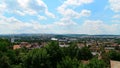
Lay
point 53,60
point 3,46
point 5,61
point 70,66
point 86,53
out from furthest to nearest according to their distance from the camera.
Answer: point 86,53, point 3,46, point 53,60, point 5,61, point 70,66

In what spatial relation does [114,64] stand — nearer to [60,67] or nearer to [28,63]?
[60,67]

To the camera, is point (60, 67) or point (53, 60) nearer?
point (60, 67)

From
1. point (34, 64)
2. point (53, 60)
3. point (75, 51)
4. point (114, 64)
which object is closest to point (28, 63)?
point (34, 64)

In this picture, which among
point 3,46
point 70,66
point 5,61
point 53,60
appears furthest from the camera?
point 3,46

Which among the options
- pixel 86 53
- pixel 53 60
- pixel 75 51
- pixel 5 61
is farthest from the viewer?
pixel 86 53

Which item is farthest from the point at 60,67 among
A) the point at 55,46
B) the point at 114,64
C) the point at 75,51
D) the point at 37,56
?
the point at 75,51

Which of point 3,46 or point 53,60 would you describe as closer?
point 53,60

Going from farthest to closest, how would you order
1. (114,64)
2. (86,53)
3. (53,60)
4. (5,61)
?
(86,53)
(53,60)
(5,61)
(114,64)

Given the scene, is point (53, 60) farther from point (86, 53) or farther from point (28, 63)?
point (86, 53)
